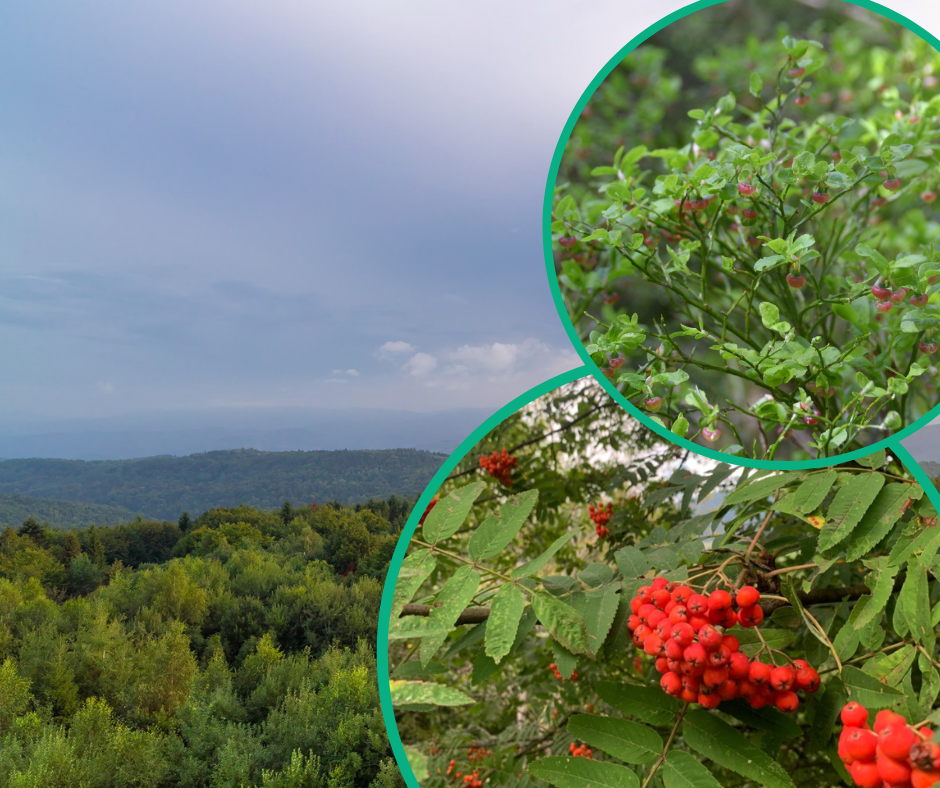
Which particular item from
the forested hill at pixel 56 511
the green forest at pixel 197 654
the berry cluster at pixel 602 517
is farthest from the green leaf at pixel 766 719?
the forested hill at pixel 56 511

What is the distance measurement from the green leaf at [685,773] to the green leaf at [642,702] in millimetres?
40

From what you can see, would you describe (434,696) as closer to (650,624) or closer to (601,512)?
(650,624)

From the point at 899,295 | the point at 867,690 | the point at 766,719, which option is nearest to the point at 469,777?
the point at 766,719

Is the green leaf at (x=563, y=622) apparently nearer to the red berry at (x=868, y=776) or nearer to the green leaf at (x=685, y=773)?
the green leaf at (x=685, y=773)

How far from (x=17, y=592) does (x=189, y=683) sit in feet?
4.31

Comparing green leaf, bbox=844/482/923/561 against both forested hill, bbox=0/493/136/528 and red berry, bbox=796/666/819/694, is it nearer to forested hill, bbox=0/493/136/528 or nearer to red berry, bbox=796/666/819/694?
red berry, bbox=796/666/819/694

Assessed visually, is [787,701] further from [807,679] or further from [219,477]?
[219,477]

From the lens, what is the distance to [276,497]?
642 cm

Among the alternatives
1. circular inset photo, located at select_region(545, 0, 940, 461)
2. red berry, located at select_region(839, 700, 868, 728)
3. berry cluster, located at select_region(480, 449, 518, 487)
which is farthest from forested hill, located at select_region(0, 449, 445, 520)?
red berry, located at select_region(839, 700, 868, 728)

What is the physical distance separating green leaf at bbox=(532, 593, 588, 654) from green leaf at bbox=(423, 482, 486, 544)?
181 millimetres

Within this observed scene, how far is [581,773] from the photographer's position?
70 cm

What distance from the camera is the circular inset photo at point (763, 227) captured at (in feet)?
3.04

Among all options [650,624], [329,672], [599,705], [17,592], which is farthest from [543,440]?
[17,592]

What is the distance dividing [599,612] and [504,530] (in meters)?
0.18
